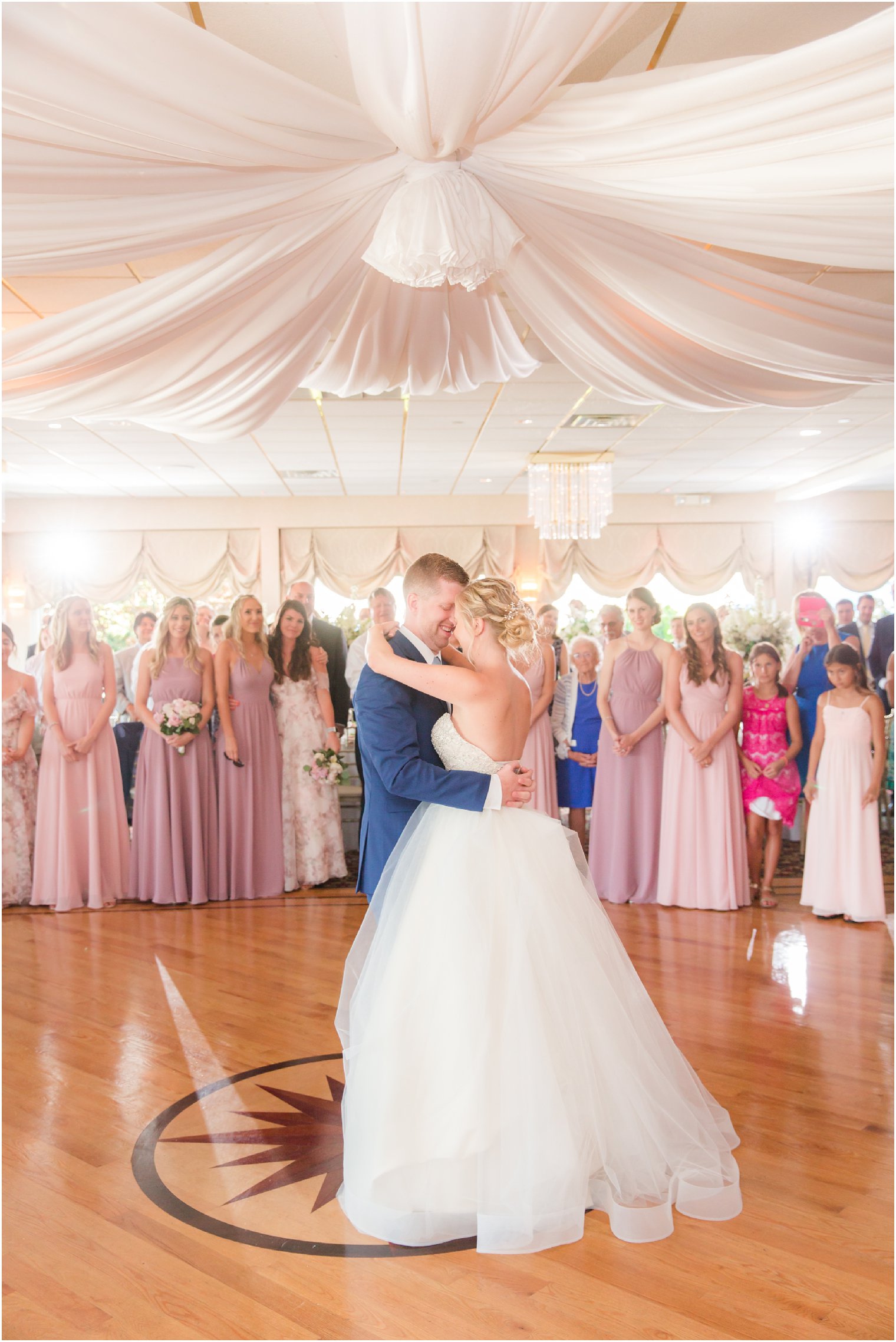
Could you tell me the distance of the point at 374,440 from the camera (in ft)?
34.6

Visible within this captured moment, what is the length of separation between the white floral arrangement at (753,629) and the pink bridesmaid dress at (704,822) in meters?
0.84

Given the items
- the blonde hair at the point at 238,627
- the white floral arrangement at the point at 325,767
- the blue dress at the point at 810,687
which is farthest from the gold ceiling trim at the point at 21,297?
the blue dress at the point at 810,687

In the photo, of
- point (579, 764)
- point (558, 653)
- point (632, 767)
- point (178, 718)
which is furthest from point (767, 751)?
point (178, 718)

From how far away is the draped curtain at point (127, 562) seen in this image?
13.9 m

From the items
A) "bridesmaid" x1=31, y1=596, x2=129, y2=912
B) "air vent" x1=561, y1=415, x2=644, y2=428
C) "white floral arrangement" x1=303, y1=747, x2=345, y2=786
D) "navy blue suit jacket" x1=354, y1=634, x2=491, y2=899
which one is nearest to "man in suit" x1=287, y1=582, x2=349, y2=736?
"white floral arrangement" x1=303, y1=747, x2=345, y2=786

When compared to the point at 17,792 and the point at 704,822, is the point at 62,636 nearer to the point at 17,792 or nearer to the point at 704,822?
the point at 17,792

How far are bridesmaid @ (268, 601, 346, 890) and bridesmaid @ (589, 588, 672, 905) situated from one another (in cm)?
175

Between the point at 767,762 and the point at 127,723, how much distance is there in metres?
→ 5.15

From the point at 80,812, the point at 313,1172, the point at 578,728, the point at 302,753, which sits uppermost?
the point at 578,728

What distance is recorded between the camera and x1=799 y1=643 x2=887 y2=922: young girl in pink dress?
5.66 meters

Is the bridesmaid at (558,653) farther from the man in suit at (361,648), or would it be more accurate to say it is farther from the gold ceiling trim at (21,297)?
the gold ceiling trim at (21,297)

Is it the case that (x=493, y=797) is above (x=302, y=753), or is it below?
above

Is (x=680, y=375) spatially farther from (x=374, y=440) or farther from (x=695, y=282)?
(x=374, y=440)

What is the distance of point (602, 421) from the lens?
980cm
